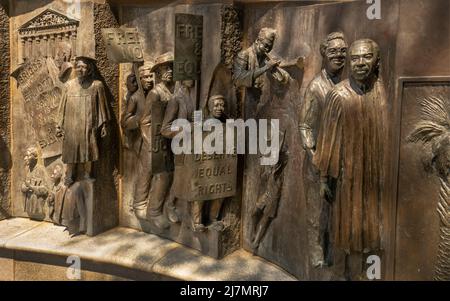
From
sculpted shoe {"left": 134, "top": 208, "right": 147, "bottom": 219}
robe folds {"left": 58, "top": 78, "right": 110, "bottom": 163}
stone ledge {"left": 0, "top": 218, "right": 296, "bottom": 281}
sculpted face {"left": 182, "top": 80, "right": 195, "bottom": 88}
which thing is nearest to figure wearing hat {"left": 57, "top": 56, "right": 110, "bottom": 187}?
robe folds {"left": 58, "top": 78, "right": 110, "bottom": 163}

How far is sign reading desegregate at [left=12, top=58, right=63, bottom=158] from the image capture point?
5.27 metres

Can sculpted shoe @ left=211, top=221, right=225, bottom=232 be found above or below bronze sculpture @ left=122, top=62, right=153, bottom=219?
below

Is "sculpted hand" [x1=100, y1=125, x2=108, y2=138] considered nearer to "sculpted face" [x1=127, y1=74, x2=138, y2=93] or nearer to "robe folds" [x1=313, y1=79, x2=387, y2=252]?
"sculpted face" [x1=127, y1=74, x2=138, y2=93]

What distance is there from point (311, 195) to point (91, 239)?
2.51m

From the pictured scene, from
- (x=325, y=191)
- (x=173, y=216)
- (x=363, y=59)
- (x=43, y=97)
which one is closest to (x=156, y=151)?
(x=173, y=216)

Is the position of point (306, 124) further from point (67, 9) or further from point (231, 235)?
point (67, 9)

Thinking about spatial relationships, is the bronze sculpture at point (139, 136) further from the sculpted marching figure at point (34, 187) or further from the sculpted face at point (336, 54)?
the sculpted face at point (336, 54)

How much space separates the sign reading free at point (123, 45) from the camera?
4.52m

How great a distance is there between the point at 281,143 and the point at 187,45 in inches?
45.4

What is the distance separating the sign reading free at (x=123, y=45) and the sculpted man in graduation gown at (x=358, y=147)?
83.3 inches

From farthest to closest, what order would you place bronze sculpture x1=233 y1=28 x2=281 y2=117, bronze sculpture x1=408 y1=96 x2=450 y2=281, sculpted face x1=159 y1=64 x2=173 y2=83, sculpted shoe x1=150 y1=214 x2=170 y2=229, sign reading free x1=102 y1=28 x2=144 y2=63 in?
sculpted shoe x1=150 y1=214 x2=170 y2=229 → sculpted face x1=159 y1=64 x2=173 y2=83 → sign reading free x1=102 y1=28 x2=144 y2=63 → bronze sculpture x1=233 y1=28 x2=281 y2=117 → bronze sculpture x1=408 y1=96 x2=450 y2=281

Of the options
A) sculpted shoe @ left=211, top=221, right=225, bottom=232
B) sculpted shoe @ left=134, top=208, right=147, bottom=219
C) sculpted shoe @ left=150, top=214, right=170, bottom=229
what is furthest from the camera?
sculpted shoe @ left=134, top=208, right=147, bottom=219

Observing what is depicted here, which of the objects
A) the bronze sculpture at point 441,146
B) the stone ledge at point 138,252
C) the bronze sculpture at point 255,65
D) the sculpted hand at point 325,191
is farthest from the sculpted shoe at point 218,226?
the bronze sculpture at point 441,146

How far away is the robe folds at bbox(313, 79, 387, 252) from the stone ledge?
0.98m
